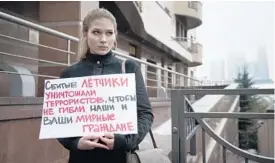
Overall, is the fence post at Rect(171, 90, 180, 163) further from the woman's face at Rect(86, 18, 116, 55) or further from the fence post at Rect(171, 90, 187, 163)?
the woman's face at Rect(86, 18, 116, 55)

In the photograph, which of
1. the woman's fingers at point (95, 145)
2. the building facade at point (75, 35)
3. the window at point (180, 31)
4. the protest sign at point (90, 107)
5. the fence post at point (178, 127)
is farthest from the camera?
the window at point (180, 31)

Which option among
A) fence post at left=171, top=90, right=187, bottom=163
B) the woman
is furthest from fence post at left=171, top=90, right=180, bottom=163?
the woman

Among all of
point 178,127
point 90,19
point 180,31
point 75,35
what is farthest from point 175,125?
point 180,31

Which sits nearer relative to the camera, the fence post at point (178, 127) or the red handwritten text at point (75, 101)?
the red handwritten text at point (75, 101)

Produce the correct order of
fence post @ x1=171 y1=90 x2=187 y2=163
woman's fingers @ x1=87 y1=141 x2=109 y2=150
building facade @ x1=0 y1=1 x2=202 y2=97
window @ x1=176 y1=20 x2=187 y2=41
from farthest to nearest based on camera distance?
1. window @ x1=176 y1=20 x2=187 y2=41
2. building facade @ x1=0 y1=1 x2=202 y2=97
3. fence post @ x1=171 y1=90 x2=187 y2=163
4. woman's fingers @ x1=87 y1=141 x2=109 y2=150

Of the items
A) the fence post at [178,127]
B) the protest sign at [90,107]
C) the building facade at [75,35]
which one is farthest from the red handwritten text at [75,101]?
the building facade at [75,35]

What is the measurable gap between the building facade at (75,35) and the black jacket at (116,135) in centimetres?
215

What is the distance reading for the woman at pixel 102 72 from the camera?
1759 millimetres

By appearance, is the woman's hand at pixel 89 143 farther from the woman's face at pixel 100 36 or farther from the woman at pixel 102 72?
the woman's face at pixel 100 36

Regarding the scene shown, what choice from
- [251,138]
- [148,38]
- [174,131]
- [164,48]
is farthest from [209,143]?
[164,48]

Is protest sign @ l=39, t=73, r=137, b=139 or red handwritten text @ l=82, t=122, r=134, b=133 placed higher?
protest sign @ l=39, t=73, r=137, b=139

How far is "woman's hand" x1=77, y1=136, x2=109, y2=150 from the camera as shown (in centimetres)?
169

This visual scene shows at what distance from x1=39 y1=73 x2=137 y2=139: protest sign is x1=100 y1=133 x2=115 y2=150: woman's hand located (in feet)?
0.17

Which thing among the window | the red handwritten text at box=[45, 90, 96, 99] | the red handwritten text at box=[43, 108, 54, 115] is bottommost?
the red handwritten text at box=[43, 108, 54, 115]
